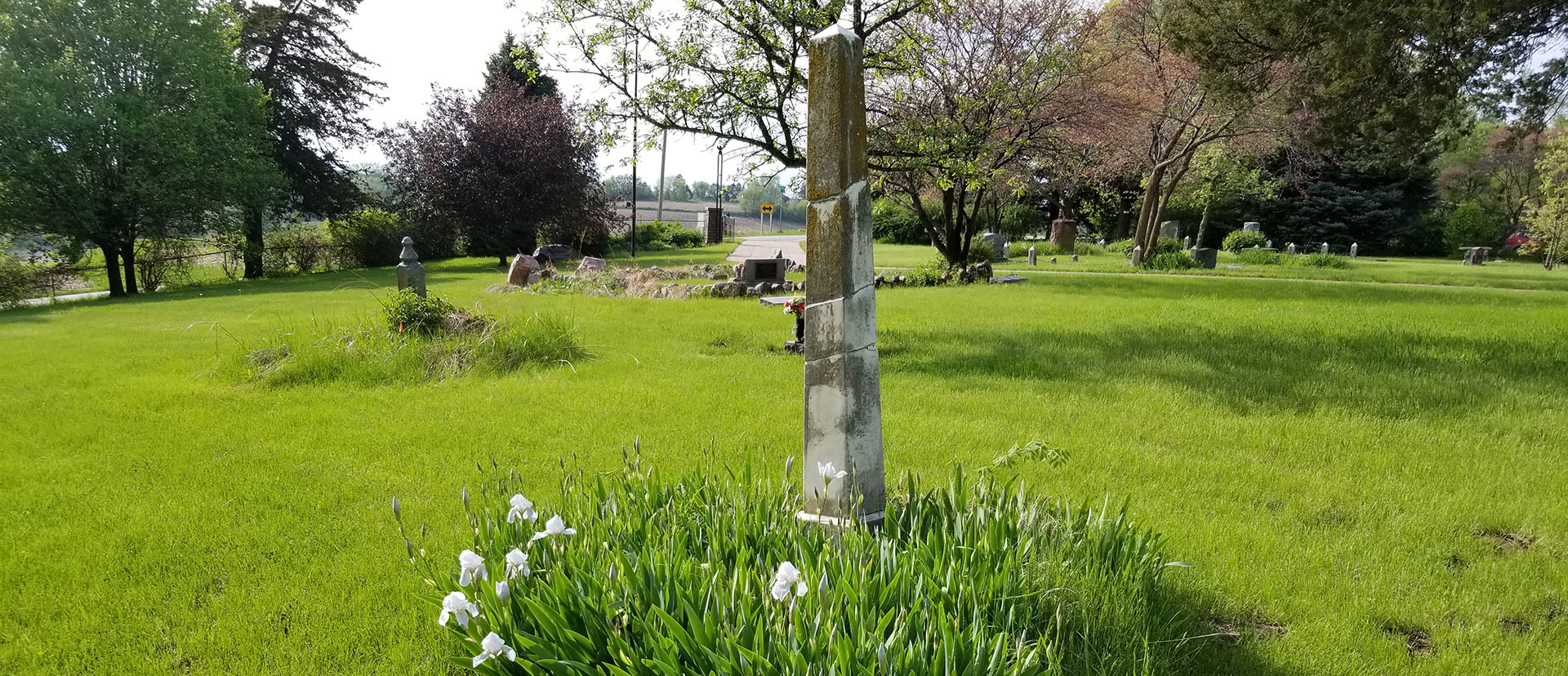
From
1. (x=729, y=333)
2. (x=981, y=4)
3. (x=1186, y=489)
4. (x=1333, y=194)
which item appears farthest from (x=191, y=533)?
(x=1333, y=194)

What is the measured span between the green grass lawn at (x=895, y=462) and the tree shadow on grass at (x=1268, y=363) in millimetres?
44

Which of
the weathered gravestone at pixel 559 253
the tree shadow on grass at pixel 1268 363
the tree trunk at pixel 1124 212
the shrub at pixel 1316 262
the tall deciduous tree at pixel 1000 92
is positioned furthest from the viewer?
the tree trunk at pixel 1124 212

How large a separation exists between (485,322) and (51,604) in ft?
18.4

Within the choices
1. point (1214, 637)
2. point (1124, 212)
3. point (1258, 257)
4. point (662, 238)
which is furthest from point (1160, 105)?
point (662, 238)

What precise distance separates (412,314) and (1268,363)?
8.78m

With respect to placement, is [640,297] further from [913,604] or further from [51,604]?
[913,604]

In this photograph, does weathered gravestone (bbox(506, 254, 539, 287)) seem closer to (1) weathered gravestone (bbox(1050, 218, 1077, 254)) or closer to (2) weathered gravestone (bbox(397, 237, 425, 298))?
(2) weathered gravestone (bbox(397, 237, 425, 298))

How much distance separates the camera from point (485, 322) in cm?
837

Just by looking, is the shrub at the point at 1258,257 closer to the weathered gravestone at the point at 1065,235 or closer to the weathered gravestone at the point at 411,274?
the weathered gravestone at the point at 1065,235

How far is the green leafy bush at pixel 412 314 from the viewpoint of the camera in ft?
26.3

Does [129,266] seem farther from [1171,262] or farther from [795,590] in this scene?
[1171,262]

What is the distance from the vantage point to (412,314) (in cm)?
812

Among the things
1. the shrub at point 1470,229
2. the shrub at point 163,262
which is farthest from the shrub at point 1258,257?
the shrub at point 163,262

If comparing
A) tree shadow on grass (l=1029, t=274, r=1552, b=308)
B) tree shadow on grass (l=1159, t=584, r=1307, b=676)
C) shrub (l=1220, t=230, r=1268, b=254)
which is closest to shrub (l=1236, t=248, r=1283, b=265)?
shrub (l=1220, t=230, r=1268, b=254)
